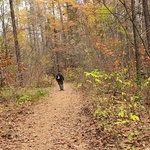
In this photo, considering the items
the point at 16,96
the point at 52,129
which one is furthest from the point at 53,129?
the point at 16,96

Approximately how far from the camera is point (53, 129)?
881 cm

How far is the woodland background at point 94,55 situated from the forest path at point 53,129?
42.4 inches

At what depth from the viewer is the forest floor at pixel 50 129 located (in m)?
7.13

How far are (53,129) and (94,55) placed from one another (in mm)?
9527

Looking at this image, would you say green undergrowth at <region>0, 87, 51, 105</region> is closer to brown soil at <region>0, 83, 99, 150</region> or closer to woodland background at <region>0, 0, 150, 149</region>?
woodland background at <region>0, 0, 150, 149</region>

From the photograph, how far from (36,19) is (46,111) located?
2981 cm

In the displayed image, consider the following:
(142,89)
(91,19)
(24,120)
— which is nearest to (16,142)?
(24,120)

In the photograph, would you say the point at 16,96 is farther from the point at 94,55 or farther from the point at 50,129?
the point at 94,55

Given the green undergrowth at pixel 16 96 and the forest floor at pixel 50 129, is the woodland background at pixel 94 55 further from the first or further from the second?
the forest floor at pixel 50 129

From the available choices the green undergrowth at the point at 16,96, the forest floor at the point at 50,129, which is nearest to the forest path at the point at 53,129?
the forest floor at the point at 50,129

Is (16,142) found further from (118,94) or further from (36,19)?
(36,19)

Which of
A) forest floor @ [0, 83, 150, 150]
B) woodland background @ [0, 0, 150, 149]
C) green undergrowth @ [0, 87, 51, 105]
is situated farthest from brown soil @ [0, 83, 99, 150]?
green undergrowth @ [0, 87, 51, 105]

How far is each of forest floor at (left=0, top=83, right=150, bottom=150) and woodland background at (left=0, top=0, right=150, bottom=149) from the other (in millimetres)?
666

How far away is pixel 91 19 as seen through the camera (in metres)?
22.6
